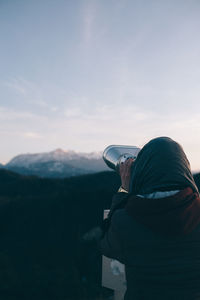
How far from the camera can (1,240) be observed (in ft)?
22.0

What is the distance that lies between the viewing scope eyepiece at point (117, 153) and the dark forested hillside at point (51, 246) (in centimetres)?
414

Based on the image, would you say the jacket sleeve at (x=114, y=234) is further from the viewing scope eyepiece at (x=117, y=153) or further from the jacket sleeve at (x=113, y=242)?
the viewing scope eyepiece at (x=117, y=153)

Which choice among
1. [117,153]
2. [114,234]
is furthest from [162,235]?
[117,153]

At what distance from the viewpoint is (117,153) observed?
2.30 m

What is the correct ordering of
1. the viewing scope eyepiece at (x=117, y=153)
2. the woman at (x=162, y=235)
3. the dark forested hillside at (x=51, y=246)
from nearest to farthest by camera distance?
the woman at (x=162, y=235)
the viewing scope eyepiece at (x=117, y=153)
the dark forested hillside at (x=51, y=246)

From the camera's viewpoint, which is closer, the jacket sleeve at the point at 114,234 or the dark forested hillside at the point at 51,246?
the jacket sleeve at the point at 114,234

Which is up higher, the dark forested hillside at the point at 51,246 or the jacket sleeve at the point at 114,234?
the jacket sleeve at the point at 114,234

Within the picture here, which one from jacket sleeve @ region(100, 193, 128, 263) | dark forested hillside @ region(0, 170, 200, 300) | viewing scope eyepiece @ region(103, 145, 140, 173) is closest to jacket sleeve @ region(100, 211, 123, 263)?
jacket sleeve @ region(100, 193, 128, 263)

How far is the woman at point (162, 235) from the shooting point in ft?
A: 3.77

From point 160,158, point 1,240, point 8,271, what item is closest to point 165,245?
point 160,158

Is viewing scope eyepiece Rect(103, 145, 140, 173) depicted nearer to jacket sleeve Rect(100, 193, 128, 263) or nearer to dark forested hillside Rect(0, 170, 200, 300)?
jacket sleeve Rect(100, 193, 128, 263)

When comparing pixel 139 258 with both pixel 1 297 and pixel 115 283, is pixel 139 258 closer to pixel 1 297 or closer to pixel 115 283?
pixel 115 283

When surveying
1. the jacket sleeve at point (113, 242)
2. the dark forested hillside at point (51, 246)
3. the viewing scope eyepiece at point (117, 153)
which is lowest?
the dark forested hillside at point (51, 246)

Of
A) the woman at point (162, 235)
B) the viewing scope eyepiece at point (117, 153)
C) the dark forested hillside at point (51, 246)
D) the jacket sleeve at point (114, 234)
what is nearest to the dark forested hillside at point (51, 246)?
the dark forested hillside at point (51, 246)
